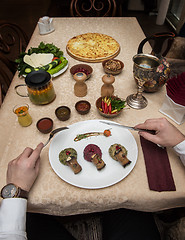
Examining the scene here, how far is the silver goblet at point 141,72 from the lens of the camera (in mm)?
838

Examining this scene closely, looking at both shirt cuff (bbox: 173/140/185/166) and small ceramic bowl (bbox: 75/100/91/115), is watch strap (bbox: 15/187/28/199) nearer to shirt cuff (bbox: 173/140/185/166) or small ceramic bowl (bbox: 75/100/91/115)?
small ceramic bowl (bbox: 75/100/91/115)

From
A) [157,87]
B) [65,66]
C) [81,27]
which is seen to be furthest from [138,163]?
[81,27]

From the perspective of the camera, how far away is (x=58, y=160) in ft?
2.41

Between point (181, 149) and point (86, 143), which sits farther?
point (86, 143)

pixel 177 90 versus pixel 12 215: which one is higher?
pixel 177 90

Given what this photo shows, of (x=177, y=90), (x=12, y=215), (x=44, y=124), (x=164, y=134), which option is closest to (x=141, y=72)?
(x=177, y=90)

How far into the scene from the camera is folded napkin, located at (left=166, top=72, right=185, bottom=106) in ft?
2.62

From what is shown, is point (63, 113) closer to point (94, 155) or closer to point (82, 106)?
point (82, 106)

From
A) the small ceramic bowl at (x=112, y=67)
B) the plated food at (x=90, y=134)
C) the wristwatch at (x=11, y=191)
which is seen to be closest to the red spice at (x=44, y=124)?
the plated food at (x=90, y=134)

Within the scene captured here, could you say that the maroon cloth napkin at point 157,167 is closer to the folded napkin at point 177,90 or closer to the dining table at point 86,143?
the dining table at point 86,143

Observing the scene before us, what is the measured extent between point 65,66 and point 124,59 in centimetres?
45

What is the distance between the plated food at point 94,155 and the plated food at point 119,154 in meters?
0.05

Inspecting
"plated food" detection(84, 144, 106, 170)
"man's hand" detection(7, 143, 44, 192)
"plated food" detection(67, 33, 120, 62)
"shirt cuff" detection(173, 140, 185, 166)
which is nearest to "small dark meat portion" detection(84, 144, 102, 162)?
"plated food" detection(84, 144, 106, 170)

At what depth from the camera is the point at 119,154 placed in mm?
725
